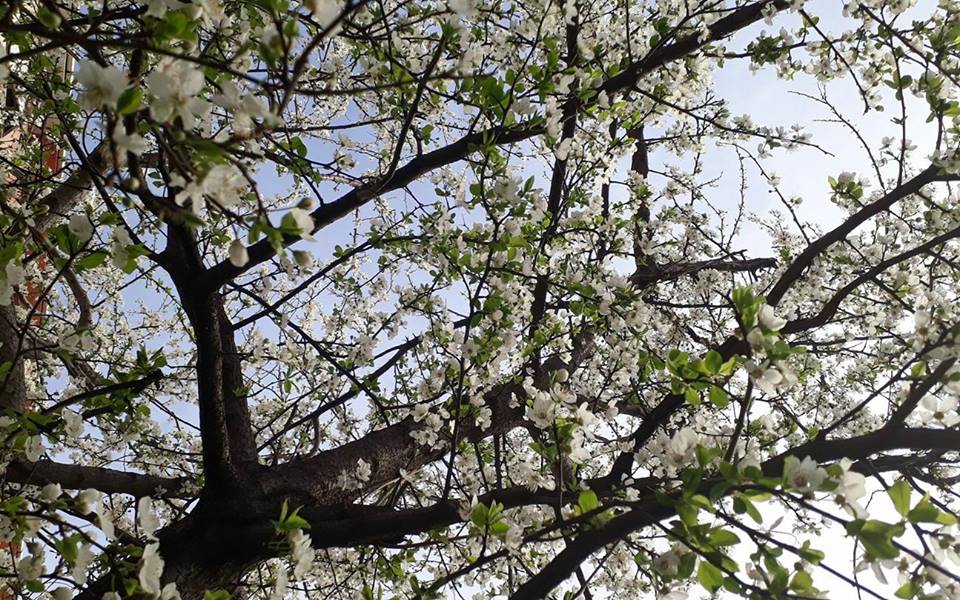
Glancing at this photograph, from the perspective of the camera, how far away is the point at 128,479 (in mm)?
3080

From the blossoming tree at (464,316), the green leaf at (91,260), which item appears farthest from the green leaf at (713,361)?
the green leaf at (91,260)

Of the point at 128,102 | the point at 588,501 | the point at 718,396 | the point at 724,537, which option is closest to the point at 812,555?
the point at 724,537

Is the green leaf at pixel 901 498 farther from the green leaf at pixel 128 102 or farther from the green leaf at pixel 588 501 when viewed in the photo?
the green leaf at pixel 128 102

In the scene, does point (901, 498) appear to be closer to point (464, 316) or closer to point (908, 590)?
point (908, 590)

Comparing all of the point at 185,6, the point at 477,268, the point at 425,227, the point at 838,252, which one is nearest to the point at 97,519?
the point at 185,6

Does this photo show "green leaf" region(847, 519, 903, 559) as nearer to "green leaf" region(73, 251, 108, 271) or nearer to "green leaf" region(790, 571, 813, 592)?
"green leaf" region(790, 571, 813, 592)

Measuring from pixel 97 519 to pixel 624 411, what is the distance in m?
4.00

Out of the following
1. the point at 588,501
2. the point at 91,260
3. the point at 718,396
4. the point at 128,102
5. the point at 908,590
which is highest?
the point at 91,260

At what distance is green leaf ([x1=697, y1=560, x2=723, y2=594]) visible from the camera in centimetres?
134

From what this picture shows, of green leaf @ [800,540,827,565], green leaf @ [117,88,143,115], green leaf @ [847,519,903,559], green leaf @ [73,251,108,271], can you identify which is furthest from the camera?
green leaf @ [73,251,108,271]

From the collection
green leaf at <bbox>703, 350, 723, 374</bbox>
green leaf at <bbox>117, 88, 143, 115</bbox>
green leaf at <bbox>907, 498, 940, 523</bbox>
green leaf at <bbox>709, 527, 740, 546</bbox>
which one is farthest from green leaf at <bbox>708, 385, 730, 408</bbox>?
green leaf at <bbox>117, 88, 143, 115</bbox>

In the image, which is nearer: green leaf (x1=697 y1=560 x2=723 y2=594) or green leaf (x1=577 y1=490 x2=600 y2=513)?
green leaf (x1=697 y1=560 x2=723 y2=594)

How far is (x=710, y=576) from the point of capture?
1351 mm

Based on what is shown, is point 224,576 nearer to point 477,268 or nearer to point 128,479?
point 128,479
